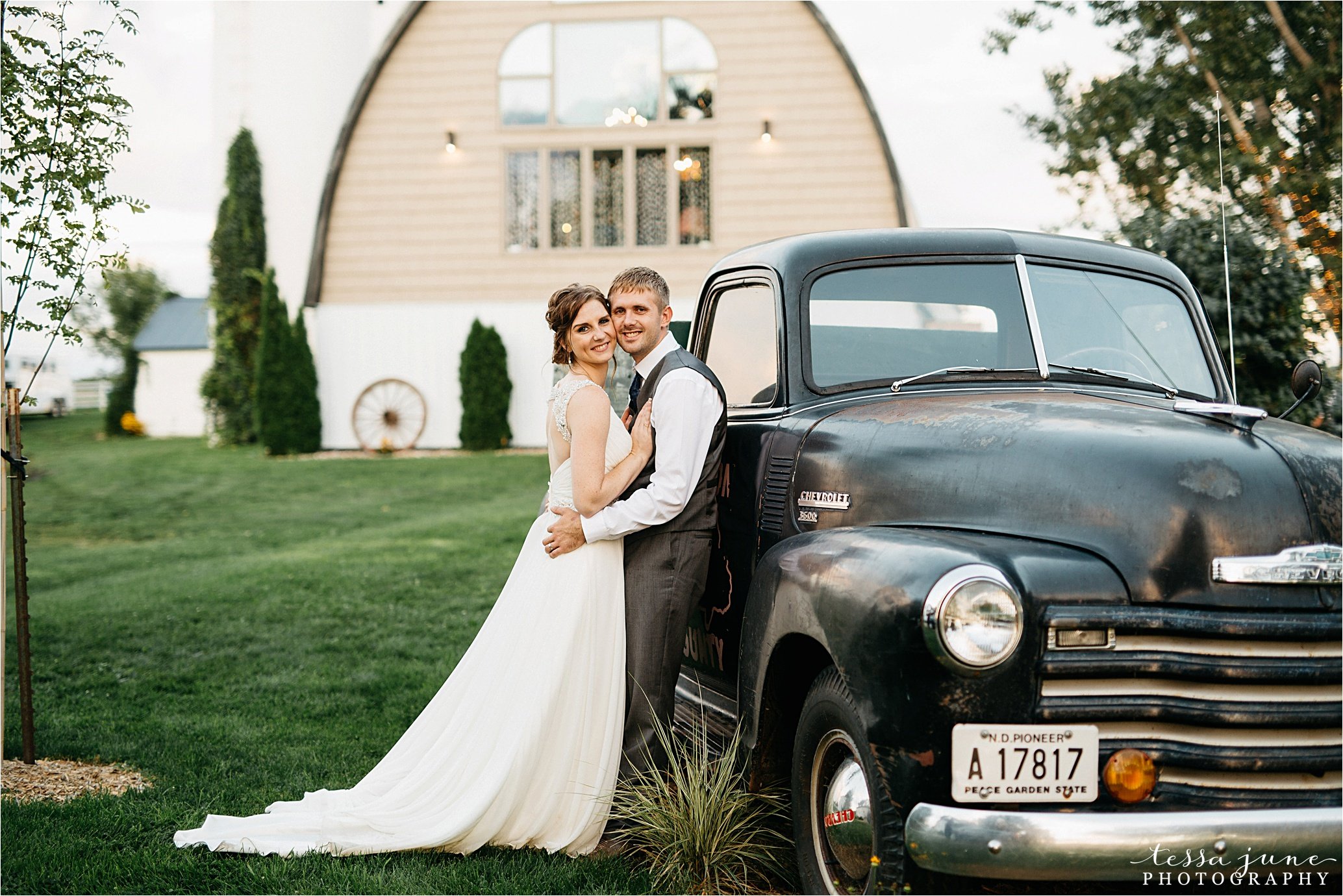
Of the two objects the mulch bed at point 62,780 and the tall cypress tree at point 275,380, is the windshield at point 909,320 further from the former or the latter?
the tall cypress tree at point 275,380

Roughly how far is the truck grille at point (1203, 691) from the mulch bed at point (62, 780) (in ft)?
13.3

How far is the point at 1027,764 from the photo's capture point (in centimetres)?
260

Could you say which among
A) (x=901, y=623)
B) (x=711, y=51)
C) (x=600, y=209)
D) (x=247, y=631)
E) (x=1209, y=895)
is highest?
(x=711, y=51)

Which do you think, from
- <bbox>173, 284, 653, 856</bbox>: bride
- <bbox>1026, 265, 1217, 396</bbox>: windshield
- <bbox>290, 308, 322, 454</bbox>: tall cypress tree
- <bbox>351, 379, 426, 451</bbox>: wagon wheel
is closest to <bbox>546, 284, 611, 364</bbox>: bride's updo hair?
<bbox>173, 284, 653, 856</bbox>: bride

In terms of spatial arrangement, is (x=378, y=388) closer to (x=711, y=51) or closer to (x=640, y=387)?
(x=711, y=51)

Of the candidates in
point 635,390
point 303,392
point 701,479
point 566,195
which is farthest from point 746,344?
point 303,392

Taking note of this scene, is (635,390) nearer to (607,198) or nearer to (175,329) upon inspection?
(607,198)

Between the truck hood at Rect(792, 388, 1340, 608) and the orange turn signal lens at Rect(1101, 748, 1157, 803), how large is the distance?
0.37 meters

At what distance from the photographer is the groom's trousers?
4.16 m

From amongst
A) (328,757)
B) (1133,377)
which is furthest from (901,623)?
(328,757)

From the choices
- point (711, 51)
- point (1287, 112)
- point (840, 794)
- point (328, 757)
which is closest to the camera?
point (840, 794)

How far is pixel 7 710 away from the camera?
6.15 m

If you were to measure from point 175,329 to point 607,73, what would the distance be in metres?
25.6

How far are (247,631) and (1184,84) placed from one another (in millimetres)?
12835
